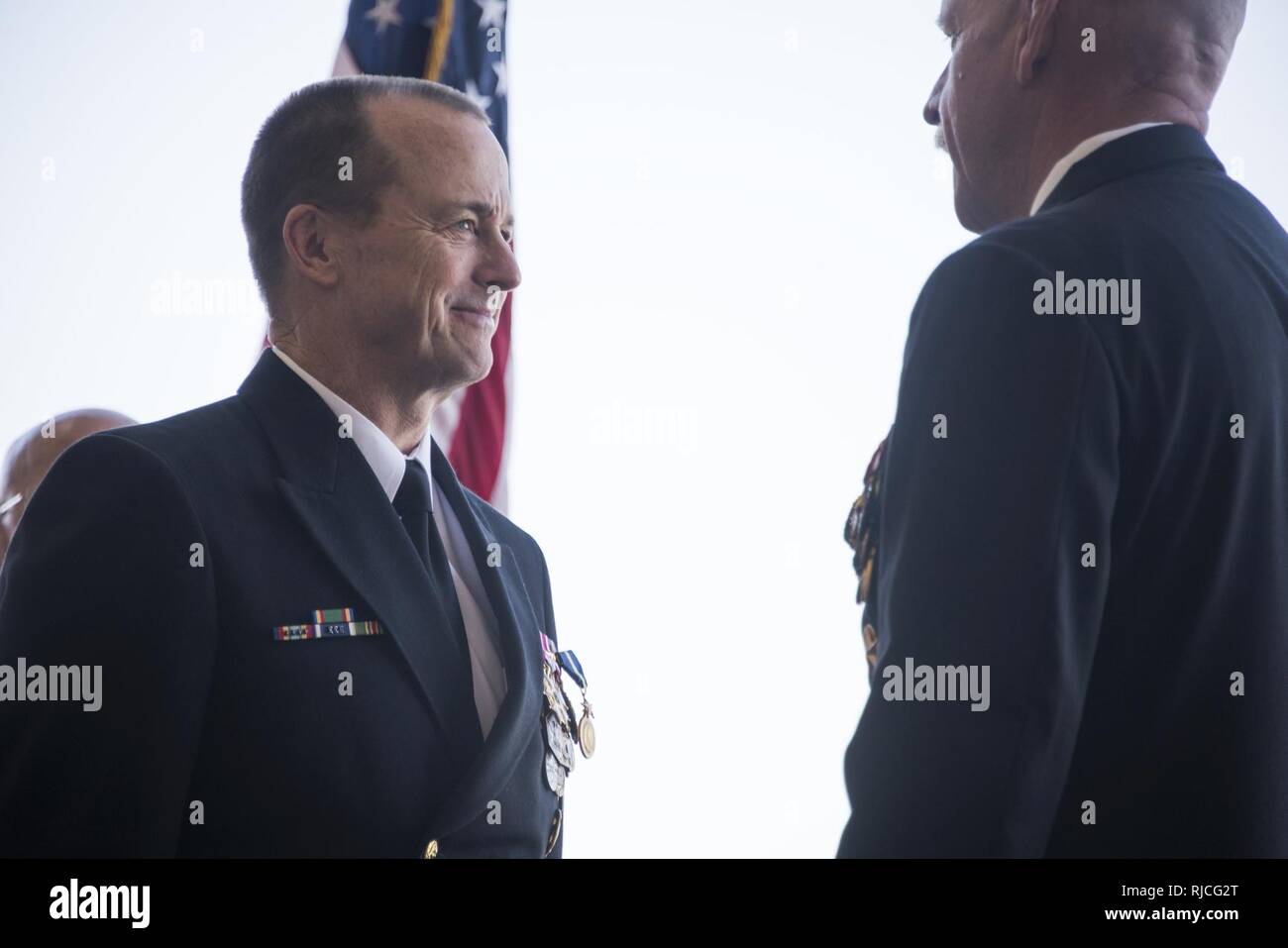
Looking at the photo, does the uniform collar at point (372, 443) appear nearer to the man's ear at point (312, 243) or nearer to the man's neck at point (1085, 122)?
the man's ear at point (312, 243)

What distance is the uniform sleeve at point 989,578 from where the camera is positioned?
940 millimetres

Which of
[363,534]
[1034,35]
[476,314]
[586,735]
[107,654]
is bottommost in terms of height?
[586,735]

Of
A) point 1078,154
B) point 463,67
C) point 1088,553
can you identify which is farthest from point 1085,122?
point 463,67

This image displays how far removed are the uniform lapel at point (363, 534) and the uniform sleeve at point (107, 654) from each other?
0.16m

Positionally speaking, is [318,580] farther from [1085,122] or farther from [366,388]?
[1085,122]

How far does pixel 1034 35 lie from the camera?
1.26 m

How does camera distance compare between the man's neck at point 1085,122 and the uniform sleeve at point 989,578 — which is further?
the man's neck at point 1085,122

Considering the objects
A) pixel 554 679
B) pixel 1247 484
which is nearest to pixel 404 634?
pixel 554 679

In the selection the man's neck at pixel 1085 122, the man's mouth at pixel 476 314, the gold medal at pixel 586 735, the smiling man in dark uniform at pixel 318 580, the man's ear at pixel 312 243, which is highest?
the man's ear at pixel 312 243

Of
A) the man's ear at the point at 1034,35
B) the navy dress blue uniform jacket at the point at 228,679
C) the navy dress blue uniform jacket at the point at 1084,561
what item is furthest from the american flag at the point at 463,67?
the navy dress blue uniform jacket at the point at 1084,561

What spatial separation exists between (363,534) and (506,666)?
228mm
